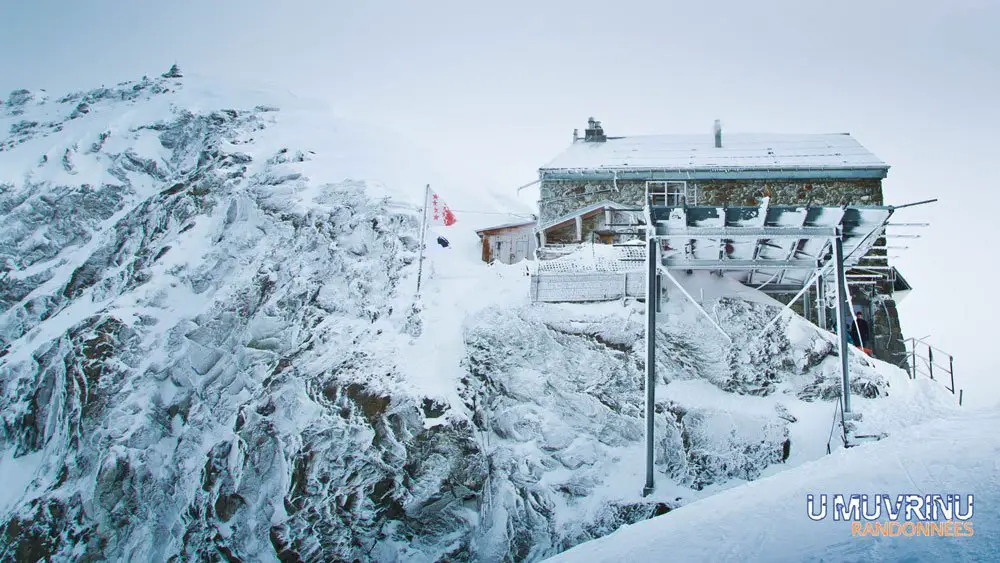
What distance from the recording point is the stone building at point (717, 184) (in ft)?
97.7

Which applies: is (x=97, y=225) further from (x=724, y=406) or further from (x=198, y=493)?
(x=724, y=406)

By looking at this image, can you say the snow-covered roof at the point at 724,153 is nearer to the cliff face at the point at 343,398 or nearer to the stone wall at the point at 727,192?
the stone wall at the point at 727,192

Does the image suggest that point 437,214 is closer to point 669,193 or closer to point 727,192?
point 669,193

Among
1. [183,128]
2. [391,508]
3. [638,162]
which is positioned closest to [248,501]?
[391,508]

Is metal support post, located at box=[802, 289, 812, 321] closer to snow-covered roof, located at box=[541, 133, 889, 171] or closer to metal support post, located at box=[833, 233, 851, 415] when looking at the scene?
metal support post, located at box=[833, 233, 851, 415]

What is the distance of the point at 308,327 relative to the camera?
84.3ft

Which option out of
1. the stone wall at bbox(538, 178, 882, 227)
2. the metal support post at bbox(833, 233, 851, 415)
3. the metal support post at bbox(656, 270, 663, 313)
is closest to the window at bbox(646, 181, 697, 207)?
the stone wall at bbox(538, 178, 882, 227)

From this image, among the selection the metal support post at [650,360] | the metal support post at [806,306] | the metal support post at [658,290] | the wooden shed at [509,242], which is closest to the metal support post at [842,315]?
the metal support post at [650,360]

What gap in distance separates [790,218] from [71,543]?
25.2 metres

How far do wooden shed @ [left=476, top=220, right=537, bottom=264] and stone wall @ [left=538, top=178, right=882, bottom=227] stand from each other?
5.48 feet

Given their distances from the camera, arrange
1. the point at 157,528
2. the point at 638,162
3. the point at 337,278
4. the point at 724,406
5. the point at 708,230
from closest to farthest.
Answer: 1. the point at 708,230
2. the point at 724,406
3. the point at 157,528
4. the point at 337,278
5. the point at 638,162

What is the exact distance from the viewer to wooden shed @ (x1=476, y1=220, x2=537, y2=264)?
110 ft

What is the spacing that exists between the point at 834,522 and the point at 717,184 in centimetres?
2540

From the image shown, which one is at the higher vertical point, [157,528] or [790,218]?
[790,218]
